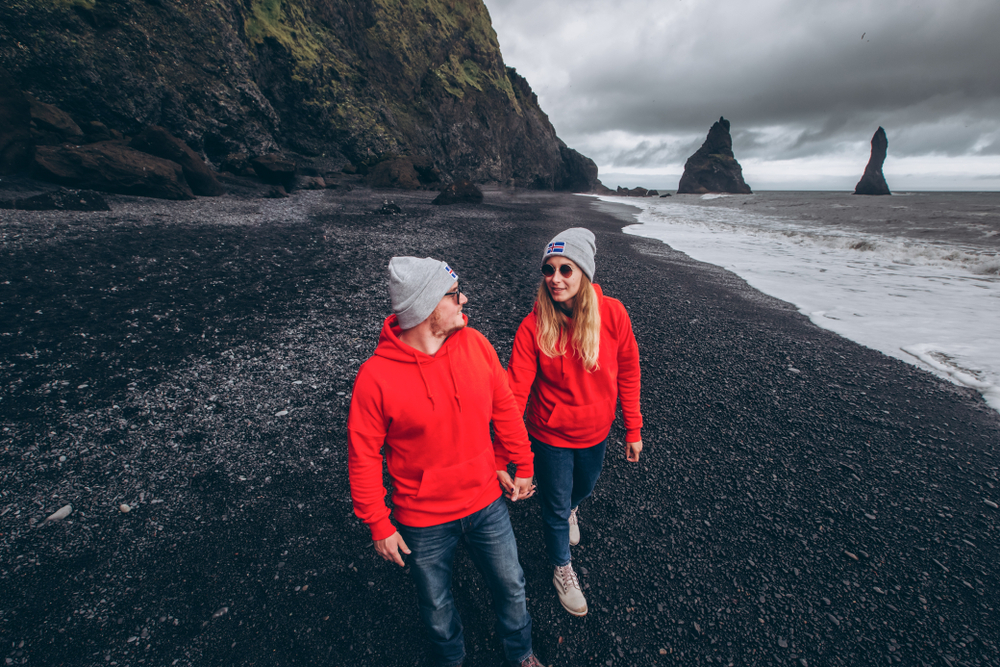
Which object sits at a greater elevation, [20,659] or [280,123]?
[280,123]

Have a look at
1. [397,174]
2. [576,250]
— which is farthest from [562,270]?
[397,174]

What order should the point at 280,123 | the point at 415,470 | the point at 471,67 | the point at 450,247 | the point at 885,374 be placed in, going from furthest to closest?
the point at 471,67 < the point at 280,123 < the point at 450,247 < the point at 885,374 < the point at 415,470

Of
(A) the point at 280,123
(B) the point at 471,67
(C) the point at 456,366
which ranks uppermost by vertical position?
(B) the point at 471,67

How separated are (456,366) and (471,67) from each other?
6309cm

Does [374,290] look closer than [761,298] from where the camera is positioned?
Yes

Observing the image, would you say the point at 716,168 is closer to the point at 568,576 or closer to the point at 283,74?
the point at 283,74

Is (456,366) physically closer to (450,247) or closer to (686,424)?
(686,424)

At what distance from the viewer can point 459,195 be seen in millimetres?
22781

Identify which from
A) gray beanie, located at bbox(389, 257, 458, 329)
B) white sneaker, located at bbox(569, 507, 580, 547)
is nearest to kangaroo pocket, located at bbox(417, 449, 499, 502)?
gray beanie, located at bbox(389, 257, 458, 329)

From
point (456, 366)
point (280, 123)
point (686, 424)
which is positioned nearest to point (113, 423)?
point (456, 366)

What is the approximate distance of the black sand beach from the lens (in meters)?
2.24

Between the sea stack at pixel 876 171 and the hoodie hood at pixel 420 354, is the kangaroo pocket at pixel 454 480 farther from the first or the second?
the sea stack at pixel 876 171

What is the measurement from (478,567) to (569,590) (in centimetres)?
79

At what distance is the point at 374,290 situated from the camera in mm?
7309
